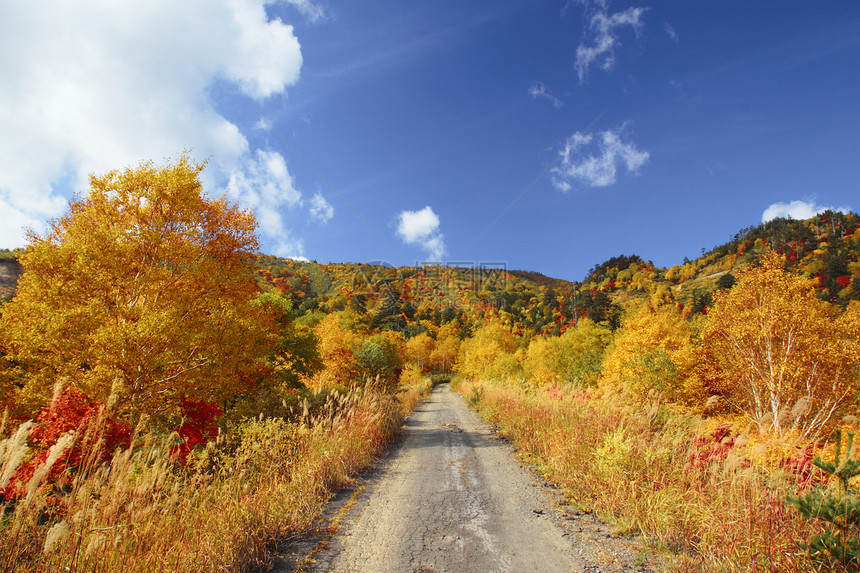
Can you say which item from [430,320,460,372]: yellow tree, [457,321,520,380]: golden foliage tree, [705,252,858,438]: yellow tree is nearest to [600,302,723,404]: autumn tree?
[705,252,858,438]: yellow tree

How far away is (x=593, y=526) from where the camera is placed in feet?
17.4

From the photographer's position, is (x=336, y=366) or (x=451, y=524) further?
(x=336, y=366)

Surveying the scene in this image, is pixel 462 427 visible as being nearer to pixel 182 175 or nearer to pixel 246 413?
pixel 246 413

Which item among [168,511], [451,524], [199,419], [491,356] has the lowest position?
[451,524]

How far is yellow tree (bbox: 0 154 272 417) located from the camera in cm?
784

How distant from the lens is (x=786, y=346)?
1431 cm

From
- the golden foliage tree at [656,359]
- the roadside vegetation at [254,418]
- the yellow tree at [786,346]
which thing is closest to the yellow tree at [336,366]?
the roadside vegetation at [254,418]

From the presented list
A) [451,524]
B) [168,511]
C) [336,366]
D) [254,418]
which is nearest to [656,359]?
[451,524]

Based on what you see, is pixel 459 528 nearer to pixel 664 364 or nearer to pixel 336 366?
pixel 664 364

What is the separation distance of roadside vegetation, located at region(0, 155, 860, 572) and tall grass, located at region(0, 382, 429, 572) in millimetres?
34

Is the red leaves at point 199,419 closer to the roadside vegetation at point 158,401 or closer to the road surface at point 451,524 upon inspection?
the roadside vegetation at point 158,401

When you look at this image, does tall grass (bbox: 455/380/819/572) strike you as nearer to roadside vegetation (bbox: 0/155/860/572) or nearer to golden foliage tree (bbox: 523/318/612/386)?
roadside vegetation (bbox: 0/155/860/572)

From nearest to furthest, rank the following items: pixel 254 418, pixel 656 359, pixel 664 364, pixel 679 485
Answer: pixel 679 485, pixel 254 418, pixel 664 364, pixel 656 359

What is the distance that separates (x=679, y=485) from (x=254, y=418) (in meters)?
7.69
